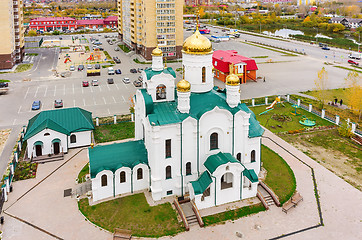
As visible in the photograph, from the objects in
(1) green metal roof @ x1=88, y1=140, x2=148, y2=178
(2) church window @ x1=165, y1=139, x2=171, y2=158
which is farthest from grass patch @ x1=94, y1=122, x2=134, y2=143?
(2) church window @ x1=165, y1=139, x2=171, y2=158

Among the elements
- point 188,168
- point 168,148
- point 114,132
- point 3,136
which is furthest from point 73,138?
point 188,168

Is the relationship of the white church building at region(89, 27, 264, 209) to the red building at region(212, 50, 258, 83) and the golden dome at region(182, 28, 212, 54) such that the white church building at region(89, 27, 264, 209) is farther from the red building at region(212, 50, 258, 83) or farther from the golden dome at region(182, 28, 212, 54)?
the red building at region(212, 50, 258, 83)

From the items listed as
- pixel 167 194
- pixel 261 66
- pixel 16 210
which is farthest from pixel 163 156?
pixel 261 66

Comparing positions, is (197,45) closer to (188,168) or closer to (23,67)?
(188,168)

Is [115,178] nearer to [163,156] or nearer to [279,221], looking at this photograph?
[163,156]

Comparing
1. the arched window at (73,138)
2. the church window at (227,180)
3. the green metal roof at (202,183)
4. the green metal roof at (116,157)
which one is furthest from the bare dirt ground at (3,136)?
the church window at (227,180)

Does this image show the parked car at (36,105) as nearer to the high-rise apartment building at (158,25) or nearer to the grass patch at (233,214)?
the grass patch at (233,214)
